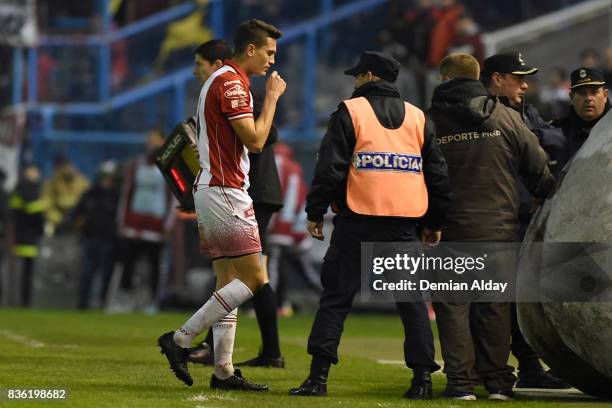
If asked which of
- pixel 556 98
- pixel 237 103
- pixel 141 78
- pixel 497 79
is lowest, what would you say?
pixel 237 103

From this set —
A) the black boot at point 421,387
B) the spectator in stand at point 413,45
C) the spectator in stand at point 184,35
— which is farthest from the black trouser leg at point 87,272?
the black boot at point 421,387

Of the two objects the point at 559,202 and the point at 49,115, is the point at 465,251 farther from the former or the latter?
the point at 49,115

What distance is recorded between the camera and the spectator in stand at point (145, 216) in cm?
1848

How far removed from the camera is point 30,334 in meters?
12.8

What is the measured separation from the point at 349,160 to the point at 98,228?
12601 mm

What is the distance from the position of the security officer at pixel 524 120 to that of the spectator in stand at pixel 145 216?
9812 mm

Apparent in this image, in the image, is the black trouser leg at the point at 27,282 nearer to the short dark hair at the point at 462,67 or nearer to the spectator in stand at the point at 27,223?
the spectator in stand at the point at 27,223

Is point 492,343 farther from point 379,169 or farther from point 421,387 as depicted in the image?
point 379,169

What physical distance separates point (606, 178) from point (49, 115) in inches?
662

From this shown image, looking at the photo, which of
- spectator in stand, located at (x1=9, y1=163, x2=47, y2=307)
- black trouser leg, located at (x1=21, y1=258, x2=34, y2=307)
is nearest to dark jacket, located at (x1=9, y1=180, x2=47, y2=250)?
spectator in stand, located at (x1=9, y1=163, x2=47, y2=307)

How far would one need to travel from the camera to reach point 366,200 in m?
7.77

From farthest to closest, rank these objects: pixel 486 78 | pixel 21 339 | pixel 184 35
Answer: pixel 184 35, pixel 21 339, pixel 486 78

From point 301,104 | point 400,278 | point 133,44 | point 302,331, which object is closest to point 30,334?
point 302,331

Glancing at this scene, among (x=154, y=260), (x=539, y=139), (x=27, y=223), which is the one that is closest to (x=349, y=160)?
(x=539, y=139)
